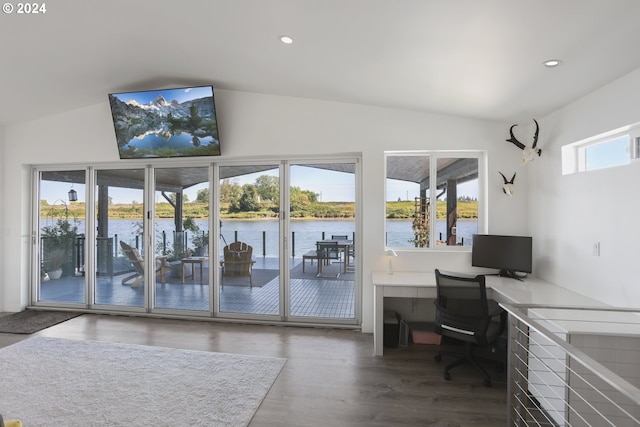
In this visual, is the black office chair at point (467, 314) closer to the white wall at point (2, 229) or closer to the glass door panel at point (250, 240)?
the glass door panel at point (250, 240)

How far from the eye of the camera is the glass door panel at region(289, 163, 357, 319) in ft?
13.4

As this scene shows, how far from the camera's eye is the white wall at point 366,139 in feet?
12.1

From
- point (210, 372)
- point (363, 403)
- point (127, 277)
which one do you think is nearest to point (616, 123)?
point (363, 403)

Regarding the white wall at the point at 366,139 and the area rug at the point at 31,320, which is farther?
the area rug at the point at 31,320

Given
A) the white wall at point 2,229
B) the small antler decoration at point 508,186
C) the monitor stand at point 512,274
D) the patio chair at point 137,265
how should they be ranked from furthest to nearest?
the white wall at point 2,229 < the patio chair at point 137,265 < the small antler decoration at point 508,186 < the monitor stand at point 512,274

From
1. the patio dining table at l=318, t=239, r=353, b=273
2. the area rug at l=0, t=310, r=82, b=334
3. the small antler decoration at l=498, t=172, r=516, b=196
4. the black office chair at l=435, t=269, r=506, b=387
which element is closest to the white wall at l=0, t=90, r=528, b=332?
the small antler decoration at l=498, t=172, r=516, b=196

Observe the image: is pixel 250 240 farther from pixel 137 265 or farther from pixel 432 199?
pixel 432 199

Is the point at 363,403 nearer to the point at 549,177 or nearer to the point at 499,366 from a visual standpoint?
the point at 499,366

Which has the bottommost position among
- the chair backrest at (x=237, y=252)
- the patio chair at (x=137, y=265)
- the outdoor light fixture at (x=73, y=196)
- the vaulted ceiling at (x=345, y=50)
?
the patio chair at (x=137, y=265)

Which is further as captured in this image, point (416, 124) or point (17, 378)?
point (416, 124)

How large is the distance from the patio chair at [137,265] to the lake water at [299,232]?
0.32 m

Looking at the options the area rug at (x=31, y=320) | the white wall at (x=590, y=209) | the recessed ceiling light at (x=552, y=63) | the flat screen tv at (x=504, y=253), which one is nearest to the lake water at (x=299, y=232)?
the flat screen tv at (x=504, y=253)

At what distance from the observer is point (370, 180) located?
386cm

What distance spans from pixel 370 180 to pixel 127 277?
3.88m
